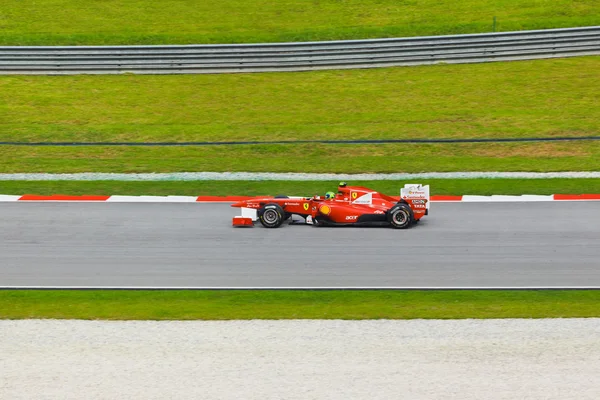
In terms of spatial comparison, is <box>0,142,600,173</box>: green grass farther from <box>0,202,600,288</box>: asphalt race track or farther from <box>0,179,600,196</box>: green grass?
<box>0,202,600,288</box>: asphalt race track

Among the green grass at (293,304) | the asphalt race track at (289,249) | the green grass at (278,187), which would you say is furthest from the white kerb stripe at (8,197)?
the green grass at (293,304)

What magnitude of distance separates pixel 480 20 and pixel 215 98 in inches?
391

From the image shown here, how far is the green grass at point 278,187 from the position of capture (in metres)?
20.2

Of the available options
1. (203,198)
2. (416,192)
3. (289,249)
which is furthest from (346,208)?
(203,198)

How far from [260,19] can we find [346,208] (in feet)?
55.5

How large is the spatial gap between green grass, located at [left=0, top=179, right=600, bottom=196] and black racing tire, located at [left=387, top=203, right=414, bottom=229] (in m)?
2.87

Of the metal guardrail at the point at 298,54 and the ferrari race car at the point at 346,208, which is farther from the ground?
the metal guardrail at the point at 298,54

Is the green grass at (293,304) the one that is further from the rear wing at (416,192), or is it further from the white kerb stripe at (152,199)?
the white kerb stripe at (152,199)

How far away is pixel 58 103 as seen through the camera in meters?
27.6

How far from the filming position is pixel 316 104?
89.1 feet

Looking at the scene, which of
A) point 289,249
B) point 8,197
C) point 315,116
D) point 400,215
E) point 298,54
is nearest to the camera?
point 289,249

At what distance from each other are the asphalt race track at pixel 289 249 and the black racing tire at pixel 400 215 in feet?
0.57
